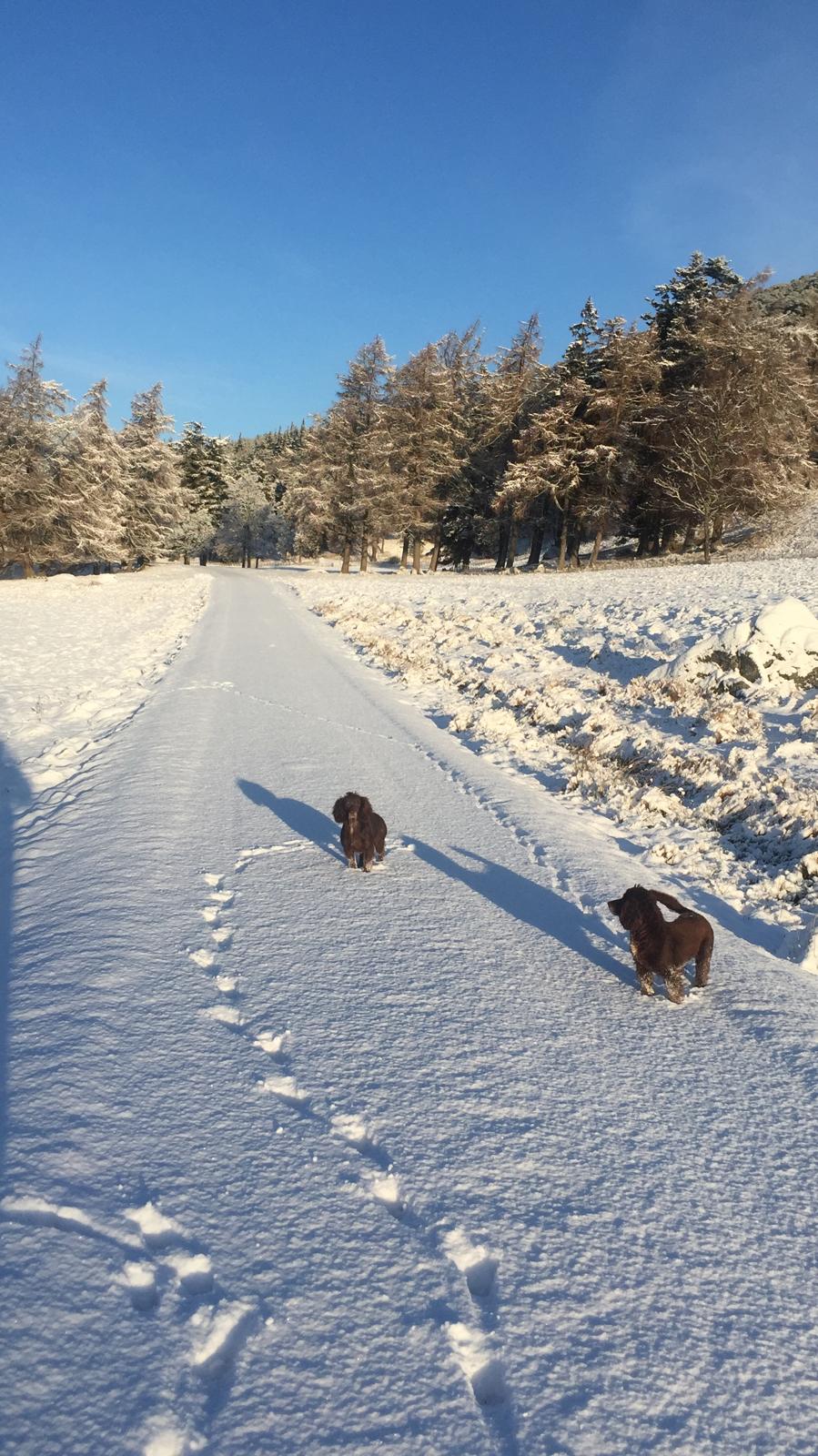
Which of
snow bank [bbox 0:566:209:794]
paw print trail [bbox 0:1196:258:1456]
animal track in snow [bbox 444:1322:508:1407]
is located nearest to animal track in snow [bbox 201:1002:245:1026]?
paw print trail [bbox 0:1196:258:1456]

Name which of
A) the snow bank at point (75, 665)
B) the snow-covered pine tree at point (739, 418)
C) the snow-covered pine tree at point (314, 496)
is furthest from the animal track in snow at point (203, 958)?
the snow-covered pine tree at point (314, 496)

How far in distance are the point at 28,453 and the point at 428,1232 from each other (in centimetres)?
4625

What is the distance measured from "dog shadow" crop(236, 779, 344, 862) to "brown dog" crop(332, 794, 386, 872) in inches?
10.5

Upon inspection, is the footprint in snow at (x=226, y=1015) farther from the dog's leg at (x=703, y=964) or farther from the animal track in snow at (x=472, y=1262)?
the dog's leg at (x=703, y=964)

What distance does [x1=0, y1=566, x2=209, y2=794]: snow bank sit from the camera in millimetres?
8453

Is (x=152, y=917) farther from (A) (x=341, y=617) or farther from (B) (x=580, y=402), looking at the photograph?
(B) (x=580, y=402)

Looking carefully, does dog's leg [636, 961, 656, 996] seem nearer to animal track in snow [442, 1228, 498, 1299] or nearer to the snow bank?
animal track in snow [442, 1228, 498, 1299]

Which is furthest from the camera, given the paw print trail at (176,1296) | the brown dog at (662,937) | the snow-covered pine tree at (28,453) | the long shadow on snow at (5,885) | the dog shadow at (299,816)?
the snow-covered pine tree at (28,453)

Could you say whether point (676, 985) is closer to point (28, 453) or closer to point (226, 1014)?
point (226, 1014)

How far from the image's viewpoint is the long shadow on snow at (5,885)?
8.89ft

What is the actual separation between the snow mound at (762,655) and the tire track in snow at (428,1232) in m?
8.67

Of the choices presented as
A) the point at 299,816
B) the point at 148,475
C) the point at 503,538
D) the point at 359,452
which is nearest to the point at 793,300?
the point at 503,538

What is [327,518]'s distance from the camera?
44844mm

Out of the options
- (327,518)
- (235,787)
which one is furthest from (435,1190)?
(327,518)
